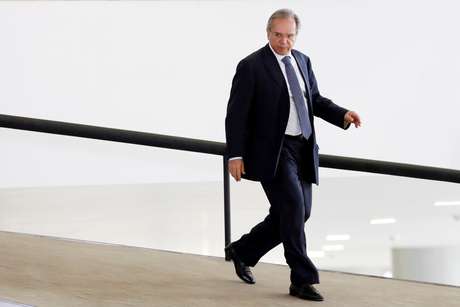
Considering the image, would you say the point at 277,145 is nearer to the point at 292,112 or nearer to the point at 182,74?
the point at 292,112

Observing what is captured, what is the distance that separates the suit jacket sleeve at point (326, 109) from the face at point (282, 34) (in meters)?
0.22

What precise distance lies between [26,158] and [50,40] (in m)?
2.25

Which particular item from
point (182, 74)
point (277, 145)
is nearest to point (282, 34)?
point (277, 145)

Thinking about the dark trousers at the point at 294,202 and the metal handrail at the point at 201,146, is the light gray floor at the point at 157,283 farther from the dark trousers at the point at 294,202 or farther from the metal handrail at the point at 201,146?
the metal handrail at the point at 201,146

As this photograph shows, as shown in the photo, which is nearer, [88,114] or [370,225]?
[88,114]

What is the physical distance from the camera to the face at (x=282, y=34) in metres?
4.30

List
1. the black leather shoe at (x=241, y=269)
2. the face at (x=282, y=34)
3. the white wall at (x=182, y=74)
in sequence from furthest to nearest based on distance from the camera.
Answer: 1. the white wall at (x=182, y=74)
2. the black leather shoe at (x=241, y=269)
3. the face at (x=282, y=34)

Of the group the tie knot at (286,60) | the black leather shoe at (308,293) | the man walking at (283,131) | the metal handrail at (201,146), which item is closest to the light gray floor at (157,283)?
the black leather shoe at (308,293)

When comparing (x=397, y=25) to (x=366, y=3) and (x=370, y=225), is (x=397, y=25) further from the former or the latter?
(x=370, y=225)

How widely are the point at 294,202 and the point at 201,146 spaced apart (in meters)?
1.26

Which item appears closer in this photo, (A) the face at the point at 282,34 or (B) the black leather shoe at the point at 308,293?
(A) the face at the point at 282,34

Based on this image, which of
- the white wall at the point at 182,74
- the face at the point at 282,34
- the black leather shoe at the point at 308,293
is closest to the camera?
the face at the point at 282,34

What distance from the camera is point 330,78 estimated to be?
62.4 ft

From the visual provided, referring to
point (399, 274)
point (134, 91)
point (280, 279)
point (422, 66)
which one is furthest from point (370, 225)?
point (280, 279)
